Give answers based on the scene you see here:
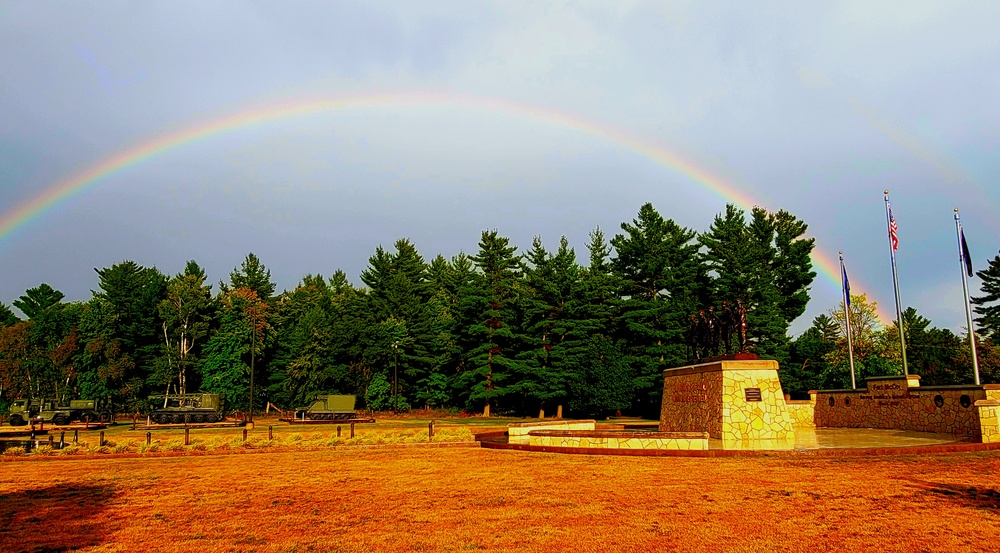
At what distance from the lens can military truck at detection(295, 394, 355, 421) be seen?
37594 mm

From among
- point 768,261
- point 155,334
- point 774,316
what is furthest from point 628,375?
point 155,334

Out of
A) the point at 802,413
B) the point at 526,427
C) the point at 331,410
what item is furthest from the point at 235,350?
the point at 802,413

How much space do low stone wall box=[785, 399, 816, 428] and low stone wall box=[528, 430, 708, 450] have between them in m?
11.5

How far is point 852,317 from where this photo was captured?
160 ft

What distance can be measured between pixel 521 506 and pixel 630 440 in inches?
309

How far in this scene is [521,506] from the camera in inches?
388

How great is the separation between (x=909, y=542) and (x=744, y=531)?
174cm

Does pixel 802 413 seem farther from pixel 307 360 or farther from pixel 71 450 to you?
pixel 307 360

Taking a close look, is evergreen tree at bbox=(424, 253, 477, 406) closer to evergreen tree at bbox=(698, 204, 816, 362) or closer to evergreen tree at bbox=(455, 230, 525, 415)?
evergreen tree at bbox=(455, 230, 525, 415)

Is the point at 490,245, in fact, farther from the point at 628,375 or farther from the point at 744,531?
the point at 744,531

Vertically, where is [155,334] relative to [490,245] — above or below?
below

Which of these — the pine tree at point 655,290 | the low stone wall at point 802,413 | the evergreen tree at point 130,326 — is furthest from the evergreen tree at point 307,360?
the low stone wall at point 802,413

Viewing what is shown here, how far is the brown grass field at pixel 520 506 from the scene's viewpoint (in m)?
7.71

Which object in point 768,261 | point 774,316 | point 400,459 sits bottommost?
point 400,459
